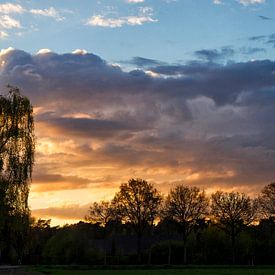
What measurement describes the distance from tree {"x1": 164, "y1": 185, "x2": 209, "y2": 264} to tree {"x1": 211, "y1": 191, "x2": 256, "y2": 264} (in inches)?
89.7

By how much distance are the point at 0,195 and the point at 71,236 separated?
192 feet

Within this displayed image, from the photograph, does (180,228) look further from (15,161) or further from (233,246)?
(15,161)

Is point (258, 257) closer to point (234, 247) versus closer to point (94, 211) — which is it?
point (234, 247)

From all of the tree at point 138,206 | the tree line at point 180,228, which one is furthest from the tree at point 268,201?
the tree at point 138,206

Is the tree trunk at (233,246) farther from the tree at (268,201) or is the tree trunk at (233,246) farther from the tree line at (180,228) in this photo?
the tree at (268,201)

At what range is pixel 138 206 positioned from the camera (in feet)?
309

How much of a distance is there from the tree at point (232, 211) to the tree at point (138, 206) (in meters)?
10.6

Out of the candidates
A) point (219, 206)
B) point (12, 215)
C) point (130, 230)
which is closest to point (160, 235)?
point (130, 230)

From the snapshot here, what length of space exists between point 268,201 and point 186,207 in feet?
47.3

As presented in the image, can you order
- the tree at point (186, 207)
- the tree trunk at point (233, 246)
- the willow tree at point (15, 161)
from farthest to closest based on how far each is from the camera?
the tree at point (186, 207) < the tree trunk at point (233, 246) < the willow tree at point (15, 161)

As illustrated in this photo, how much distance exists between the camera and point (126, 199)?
94.9m

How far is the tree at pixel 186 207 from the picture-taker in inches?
3656

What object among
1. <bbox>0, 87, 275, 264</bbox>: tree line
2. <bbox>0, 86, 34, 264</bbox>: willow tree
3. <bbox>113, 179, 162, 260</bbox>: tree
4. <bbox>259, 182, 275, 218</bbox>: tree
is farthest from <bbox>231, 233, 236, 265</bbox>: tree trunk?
<bbox>0, 86, 34, 264</bbox>: willow tree

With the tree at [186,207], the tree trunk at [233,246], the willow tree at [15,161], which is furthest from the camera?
the tree at [186,207]
